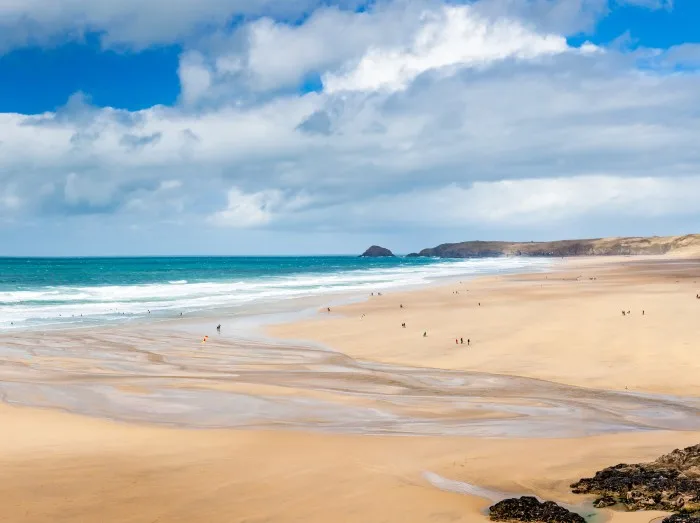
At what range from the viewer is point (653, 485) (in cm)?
897

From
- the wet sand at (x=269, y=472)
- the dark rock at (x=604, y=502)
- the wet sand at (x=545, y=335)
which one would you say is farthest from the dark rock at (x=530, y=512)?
the wet sand at (x=545, y=335)

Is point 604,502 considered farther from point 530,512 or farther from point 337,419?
point 337,419

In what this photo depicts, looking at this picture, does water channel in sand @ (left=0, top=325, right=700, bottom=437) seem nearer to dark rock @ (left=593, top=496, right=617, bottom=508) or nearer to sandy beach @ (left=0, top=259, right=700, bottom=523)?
sandy beach @ (left=0, top=259, right=700, bottom=523)

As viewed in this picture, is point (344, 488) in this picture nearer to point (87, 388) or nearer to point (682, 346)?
point (87, 388)

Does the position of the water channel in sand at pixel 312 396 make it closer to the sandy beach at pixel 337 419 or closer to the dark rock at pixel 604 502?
the sandy beach at pixel 337 419

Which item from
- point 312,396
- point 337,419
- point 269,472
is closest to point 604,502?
point 269,472

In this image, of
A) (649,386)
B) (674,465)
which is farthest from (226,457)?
(649,386)

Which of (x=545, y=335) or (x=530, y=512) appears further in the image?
(x=545, y=335)

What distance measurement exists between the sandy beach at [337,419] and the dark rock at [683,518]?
513 millimetres

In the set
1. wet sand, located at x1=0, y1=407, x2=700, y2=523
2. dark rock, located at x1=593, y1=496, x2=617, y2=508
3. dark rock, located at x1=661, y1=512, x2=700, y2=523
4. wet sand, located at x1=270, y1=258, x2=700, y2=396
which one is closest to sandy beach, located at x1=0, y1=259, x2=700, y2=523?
wet sand, located at x1=0, y1=407, x2=700, y2=523

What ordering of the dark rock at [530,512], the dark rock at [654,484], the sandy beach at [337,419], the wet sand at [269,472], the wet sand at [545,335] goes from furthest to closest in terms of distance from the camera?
the wet sand at [545,335], the sandy beach at [337,419], the wet sand at [269,472], the dark rock at [654,484], the dark rock at [530,512]

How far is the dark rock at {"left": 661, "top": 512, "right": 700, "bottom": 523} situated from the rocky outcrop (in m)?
0.08

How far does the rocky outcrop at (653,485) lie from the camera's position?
849cm

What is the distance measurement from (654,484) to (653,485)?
0.12ft
